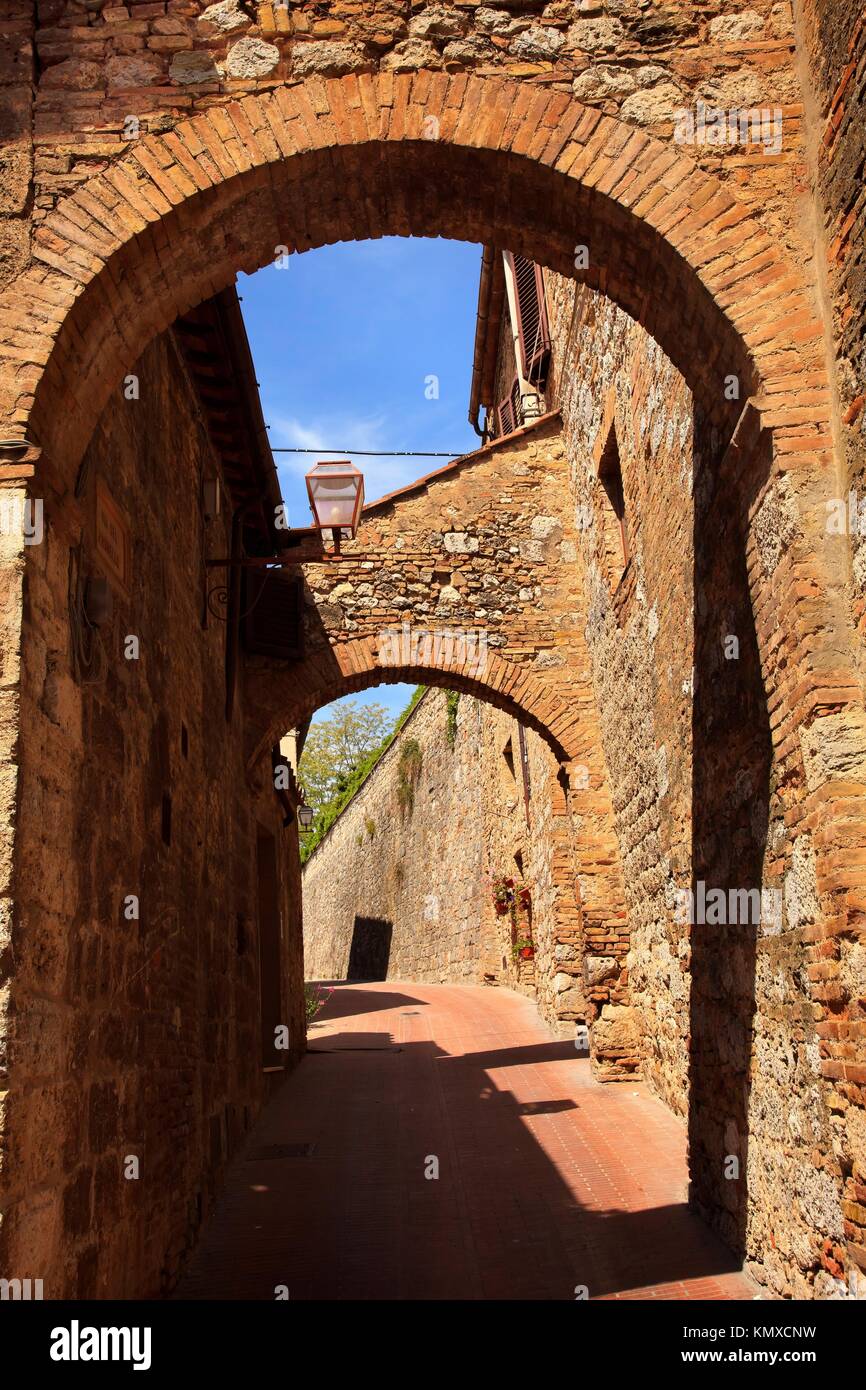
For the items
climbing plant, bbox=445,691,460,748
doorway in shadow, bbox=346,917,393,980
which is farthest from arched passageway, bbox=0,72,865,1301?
doorway in shadow, bbox=346,917,393,980

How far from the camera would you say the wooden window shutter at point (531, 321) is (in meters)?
14.0

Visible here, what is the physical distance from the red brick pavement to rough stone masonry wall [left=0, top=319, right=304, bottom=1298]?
46 cm

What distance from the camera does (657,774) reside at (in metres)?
6.92

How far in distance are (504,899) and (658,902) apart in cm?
775

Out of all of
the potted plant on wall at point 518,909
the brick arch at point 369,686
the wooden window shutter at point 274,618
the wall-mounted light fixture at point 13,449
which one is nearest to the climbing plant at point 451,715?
the potted plant on wall at point 518,909

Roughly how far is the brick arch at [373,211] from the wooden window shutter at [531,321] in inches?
404

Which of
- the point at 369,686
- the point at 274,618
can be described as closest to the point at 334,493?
the point at 274,618

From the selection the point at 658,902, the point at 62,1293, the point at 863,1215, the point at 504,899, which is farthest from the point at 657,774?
the point at 504,899

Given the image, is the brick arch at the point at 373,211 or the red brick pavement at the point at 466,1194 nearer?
the brick arch at the point at 373,211

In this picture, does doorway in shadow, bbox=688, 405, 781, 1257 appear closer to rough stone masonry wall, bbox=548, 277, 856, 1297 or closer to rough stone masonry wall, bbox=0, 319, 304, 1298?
rough stone masonry wall, bbox=548, 277, 856, 1297

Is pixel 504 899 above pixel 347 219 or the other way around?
the other way around

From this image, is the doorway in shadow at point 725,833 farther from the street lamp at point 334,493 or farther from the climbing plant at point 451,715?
the climbing plant at point 451,715
